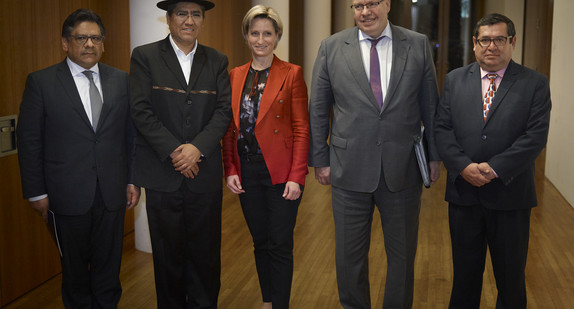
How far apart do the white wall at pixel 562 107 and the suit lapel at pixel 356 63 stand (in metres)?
4.04

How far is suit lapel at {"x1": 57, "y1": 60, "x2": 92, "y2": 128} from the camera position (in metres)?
2.79

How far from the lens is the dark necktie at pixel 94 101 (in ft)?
9.33

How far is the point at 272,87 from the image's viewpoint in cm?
303

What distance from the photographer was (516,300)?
3018mm

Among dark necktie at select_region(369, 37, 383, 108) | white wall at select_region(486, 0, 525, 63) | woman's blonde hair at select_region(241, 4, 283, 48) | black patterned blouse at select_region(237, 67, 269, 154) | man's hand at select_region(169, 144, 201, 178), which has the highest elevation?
white wall at select_region(486, 0, 525, 63)

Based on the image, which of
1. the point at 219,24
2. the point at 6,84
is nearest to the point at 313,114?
the point at 6,84

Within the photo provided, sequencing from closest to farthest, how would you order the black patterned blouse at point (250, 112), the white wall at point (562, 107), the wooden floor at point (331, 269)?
the black patterned blouse at point (250, 112), the wooden floor at point (331, 269), the white wall at point (562, 107)

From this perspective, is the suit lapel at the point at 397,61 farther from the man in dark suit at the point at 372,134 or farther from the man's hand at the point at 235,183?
the man's hand at the point at 235,183

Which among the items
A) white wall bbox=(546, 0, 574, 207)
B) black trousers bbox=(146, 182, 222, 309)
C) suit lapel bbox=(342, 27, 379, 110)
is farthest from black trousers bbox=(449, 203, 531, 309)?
white wall bbox=(546, 0, 574, 207)

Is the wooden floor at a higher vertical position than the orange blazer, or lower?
lower

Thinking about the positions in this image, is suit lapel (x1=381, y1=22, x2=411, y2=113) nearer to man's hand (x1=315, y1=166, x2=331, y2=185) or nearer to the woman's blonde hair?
man's hand (x1=315, y1=166, x2=331, y2=185)

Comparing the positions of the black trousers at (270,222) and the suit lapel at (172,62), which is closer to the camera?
the suit lapel at (172,62)

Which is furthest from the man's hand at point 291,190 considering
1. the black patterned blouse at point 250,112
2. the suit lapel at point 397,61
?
the suit lapel at point 397,61

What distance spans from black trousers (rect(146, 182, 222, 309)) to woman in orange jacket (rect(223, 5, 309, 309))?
201 millimetres
